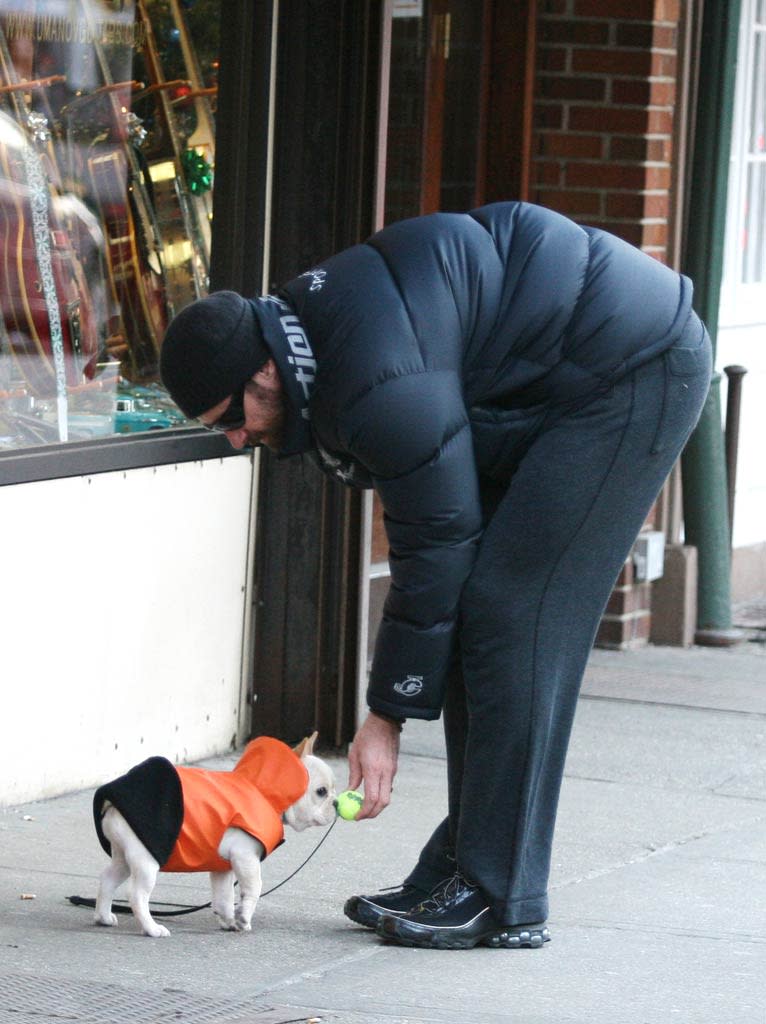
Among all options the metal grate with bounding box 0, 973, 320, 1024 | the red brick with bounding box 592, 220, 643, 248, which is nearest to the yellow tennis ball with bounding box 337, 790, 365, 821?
the metal grate with bounding box 0, 973, 320, 1024

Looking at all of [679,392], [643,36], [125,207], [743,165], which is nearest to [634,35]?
[643,36]

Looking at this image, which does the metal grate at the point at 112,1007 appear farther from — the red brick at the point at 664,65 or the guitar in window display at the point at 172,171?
the red brick at the point at 664,65

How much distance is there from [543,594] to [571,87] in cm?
405

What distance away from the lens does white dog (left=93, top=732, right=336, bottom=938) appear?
3.85 m

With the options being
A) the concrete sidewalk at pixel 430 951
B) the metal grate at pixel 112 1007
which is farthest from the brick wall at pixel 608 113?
the metal grate at pixel 112 1007

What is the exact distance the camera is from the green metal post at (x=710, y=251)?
7.78 meters

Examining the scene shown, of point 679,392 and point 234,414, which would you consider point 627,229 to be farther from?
point 234,414

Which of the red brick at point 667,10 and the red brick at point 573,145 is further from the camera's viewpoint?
the red brick at point 573,145

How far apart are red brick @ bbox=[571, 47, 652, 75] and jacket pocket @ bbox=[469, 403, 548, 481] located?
12.7 ft

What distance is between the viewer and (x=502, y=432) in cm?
386

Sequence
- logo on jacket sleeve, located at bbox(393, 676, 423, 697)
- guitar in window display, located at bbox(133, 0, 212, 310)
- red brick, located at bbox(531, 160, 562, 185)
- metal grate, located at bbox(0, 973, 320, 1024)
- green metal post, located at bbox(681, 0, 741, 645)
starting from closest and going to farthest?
metal grate, located at bbox(0, 973, 320, 1024) < logo on jacket sleeve, located at bbox(393, 676, 423, 697) < guitar in window display, located at bbox(133, 0, 212, 310) < red brick, located at bbox(531, 160, 562, 185) < green metal post, located at bbox(681, 0, 741, 645)

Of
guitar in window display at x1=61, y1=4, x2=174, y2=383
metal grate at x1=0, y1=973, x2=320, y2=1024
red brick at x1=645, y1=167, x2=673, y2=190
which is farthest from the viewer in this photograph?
red brick at x1=645, y1=167, x2=673, y2=190

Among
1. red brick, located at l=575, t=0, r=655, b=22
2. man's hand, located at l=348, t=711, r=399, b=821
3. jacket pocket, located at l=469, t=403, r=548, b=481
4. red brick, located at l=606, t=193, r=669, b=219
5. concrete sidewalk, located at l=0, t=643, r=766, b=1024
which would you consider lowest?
concrete sidewalk, located at l=0, t=643, r=766, b=1024

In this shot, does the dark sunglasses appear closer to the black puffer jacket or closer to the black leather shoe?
the black puffer jacket
